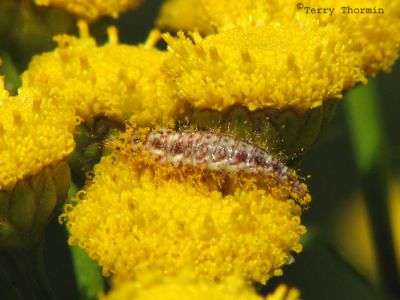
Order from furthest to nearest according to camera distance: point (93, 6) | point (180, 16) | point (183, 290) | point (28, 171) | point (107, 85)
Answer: point (180, 16) → point (93, 6) → point (107, 85) → point (28, 171) → point (183, 290)

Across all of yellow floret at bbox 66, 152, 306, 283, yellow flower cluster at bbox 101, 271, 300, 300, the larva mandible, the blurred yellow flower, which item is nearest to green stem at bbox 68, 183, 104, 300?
yellow floret at bbox 66, 152, 306, 283

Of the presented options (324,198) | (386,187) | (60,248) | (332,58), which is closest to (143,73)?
(332,58)

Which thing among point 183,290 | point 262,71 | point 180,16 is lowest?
point 183,290

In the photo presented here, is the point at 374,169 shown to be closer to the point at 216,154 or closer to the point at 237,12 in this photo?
the point at 237,12

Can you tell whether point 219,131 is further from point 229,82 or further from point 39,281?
point 39,281

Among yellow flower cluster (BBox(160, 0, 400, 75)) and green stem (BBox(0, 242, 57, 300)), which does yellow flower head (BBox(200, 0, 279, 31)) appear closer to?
yellow flower cluster (BBox(160, 0, 400, 75))
